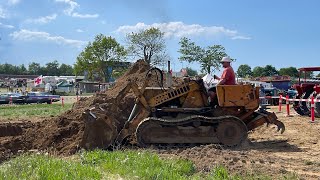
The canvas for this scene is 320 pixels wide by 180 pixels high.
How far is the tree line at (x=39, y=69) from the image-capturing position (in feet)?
523

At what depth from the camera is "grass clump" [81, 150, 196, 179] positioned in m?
7.50

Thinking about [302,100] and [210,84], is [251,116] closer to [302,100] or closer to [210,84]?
[210,84]

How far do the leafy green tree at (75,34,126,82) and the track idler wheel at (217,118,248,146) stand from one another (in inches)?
2399

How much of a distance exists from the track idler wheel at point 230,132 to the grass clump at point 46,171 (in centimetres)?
483

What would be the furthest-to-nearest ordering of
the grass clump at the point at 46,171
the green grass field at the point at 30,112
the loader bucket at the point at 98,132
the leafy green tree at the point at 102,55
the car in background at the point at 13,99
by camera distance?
the leafy green tree at the point at 102,55, the car in background at the point at 13,99, the green grass field at the point at 30,112, the loader bucket at the point at 98,132, the grass clump at the point at 46,171

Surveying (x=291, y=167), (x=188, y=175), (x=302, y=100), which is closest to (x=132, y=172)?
(x=188, y=175)

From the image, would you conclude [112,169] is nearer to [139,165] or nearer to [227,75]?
[139,165]

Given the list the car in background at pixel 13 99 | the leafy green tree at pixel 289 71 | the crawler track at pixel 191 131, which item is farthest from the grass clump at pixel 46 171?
the leafy green tree at pixel 289 71

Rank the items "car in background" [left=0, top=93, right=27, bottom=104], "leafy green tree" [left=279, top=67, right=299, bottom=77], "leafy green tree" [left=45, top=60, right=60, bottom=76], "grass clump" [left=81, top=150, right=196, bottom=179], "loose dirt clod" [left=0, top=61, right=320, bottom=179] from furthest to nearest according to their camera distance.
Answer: "leafy green tree" [left=45, top=60, right=60, bottom=76] → "leafy green tree" [left=279, top=67, right=299, bottom=77] → "car in background" [left=0, top=93, right=27, bottom=104] → "loose dirt clod" [left=0, top=61, right=320, bottom=179] → "grass clump" [left=81, top=150, right=196, bottom=179]

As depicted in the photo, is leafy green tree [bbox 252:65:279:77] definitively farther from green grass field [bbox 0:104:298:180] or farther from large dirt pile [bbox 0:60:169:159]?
green grass field [bbox 0:104:298:180]

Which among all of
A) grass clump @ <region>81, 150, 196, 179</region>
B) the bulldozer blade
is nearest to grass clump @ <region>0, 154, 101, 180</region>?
grass clump @ <region>81, 150, 196, 179</region>

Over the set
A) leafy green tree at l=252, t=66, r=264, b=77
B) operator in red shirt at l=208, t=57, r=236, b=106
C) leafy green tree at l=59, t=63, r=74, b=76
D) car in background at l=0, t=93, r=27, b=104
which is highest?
leafy green tree at l=59, t=63, r=74, b=76

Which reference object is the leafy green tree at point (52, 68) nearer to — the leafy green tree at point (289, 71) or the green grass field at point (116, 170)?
the leafy green tree at point (289, 71)

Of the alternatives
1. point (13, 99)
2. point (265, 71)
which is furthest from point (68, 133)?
point (265, 71)
